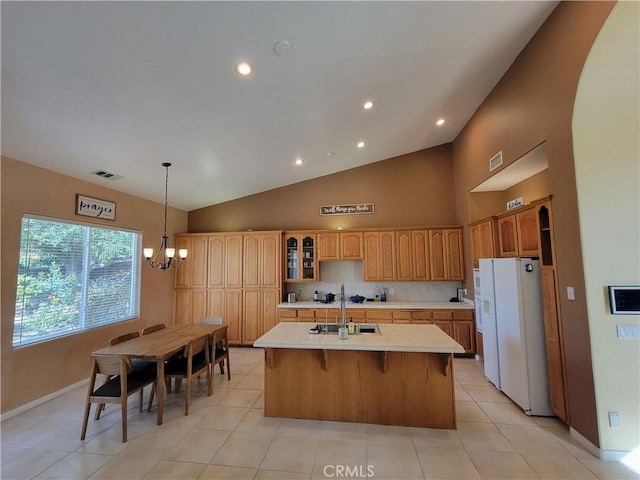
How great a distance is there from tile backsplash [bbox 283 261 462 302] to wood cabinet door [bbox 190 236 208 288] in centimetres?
169

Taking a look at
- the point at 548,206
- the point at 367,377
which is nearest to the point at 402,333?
the point at 367,377

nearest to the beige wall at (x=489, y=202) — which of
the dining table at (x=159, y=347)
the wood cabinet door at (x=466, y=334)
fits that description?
the wood cabinet door at (x=466, y=334)

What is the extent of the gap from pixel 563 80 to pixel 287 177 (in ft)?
13.8

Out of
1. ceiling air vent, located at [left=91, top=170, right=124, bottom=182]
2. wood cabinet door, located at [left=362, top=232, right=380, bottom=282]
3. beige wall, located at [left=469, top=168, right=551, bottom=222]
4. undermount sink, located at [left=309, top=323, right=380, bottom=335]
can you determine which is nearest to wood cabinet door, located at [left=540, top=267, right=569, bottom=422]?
undermount sink, located at [left=309, top=323, right=380, bottom=335]

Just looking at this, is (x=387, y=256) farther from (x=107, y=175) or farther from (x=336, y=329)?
(x=107, y=175)

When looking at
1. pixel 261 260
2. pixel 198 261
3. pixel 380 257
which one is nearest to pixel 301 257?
pixel 261 260

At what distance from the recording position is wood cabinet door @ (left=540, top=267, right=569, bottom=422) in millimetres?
2734

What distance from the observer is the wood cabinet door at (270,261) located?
5.50 m

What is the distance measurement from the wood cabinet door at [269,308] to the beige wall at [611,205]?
4427 mm

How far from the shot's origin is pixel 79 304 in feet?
13.0

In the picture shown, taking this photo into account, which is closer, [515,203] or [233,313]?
[515,203]

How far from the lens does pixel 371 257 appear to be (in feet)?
17.7

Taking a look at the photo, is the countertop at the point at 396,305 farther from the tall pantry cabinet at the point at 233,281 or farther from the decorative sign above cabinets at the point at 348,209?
the decorative sign above cabinets at the point at 348,209

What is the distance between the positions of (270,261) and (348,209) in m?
1.93
